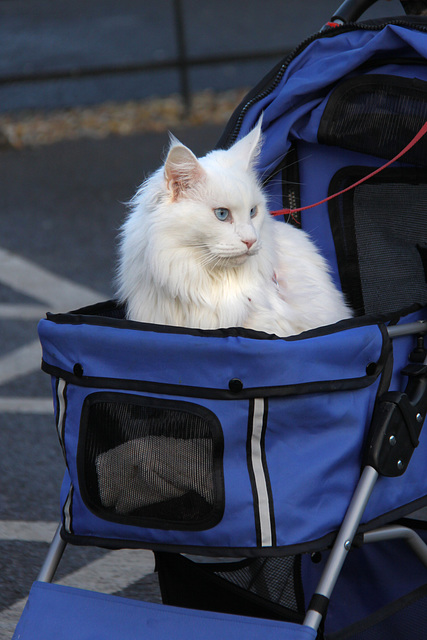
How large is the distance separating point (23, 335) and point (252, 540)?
2.55m

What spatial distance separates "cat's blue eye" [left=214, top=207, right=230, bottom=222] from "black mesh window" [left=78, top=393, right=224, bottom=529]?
0.51m

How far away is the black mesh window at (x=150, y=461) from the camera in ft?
5.45

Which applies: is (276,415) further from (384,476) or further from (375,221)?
(375,221)

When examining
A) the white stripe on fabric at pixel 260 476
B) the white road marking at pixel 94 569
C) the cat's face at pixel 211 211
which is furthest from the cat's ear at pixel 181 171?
the white road marking at pixel 94 569

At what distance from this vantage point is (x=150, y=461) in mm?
1686

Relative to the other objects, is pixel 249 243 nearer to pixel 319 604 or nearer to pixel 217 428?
pixel 217 428

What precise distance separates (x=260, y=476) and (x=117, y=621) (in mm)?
401

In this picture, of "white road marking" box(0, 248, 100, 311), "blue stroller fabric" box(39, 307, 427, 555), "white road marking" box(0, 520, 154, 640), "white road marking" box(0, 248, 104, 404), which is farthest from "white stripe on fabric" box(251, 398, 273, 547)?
"white road marking" box(0, 248, 100, 311)

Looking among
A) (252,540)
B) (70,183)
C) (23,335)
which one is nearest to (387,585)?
(252,540)

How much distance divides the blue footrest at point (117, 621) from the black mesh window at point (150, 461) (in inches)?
6.5

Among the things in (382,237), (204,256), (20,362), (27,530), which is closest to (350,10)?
(382,237)

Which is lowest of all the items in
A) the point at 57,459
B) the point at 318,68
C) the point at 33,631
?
the point at 57,459

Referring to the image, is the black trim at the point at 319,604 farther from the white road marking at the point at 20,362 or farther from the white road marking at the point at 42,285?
the white road marking at the point at 42,285

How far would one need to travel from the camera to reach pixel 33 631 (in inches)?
66.1
